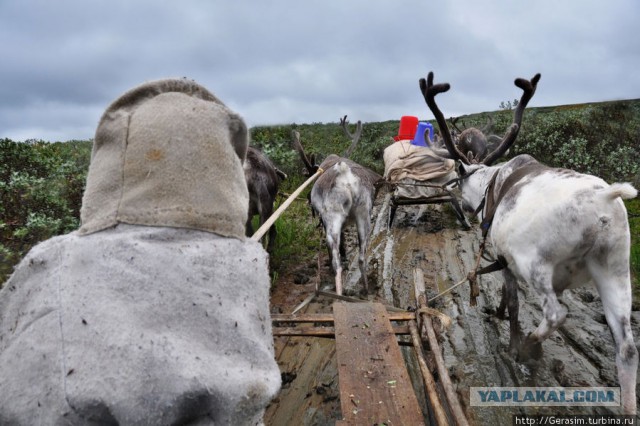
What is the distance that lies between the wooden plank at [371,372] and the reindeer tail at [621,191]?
6.02 ft

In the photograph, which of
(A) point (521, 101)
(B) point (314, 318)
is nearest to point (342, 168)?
(A) point (521, 101)

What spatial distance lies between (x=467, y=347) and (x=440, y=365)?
5.84 feet

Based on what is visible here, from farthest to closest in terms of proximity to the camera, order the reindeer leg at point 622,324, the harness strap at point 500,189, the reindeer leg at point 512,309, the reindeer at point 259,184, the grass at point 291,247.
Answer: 1. the grass at point 291,247
2. the reindeer at point 259,184
3. the reindeer leg at point 512,309
4. the harness strap at point 500,189
5. the reindeer leg at point 622,324

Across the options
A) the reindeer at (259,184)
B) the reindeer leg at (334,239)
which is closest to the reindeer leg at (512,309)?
the reindeer leg at (334,239)

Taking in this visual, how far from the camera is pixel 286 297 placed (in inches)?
221

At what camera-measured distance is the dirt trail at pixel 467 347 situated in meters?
3.31

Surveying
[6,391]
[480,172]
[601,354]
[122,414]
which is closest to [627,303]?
[601,354]

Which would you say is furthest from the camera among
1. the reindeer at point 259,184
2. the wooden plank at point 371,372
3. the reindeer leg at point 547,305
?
the reindeer at point 259,184

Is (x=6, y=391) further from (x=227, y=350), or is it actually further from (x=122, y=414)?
(x=227, y=350)

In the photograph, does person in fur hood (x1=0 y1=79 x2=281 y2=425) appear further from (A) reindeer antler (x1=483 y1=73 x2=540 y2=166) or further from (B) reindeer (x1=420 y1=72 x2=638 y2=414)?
(A) reindeer antler (x1=483 y1=73 x2=540 y2=166)

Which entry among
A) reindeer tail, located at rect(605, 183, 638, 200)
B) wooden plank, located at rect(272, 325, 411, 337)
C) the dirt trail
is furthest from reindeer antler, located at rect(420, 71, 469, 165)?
wooden plank, located at rect(272, 325, 411, 337)

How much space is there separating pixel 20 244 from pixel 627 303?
18.3 ft

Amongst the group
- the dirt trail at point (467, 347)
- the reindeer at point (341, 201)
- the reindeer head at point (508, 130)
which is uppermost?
the reindeer head at point (508, 130)

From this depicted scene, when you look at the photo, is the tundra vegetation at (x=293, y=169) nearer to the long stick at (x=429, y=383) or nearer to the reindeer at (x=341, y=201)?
the reindeer at (x=341, y=201)
